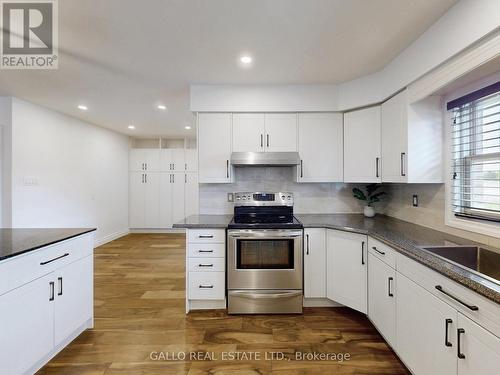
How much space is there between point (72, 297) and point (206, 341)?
1143mm

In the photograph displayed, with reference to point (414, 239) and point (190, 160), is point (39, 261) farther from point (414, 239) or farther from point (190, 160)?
point (190, 160)

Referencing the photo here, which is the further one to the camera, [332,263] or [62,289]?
[332,263]

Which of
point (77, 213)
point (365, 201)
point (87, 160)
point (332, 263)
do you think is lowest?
point (332, 263)

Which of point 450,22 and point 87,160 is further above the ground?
point 450,22

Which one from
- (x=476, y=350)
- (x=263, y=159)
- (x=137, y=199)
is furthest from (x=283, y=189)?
(x=137, y=199)

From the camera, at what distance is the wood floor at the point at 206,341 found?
6.00 ft

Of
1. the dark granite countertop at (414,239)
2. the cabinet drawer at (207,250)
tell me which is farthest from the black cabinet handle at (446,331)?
the cabinet drawer at (207,250)

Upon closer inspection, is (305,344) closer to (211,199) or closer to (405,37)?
(211,199)

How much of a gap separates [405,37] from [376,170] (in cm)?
125

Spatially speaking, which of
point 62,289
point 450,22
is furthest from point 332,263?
point 62,289

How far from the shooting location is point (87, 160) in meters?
4.93

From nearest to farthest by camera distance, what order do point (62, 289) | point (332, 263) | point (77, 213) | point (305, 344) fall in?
point (62, 289) < point (305, 344) < point (332, 263) < point (77, 213)

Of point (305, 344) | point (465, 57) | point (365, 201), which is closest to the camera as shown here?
point (465, 57)

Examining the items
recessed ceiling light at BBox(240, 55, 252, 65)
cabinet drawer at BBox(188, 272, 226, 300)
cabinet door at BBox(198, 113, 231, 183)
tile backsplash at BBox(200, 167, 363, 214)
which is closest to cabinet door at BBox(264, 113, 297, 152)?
tile backsplash at BBox(200, 167, 363, 214)
